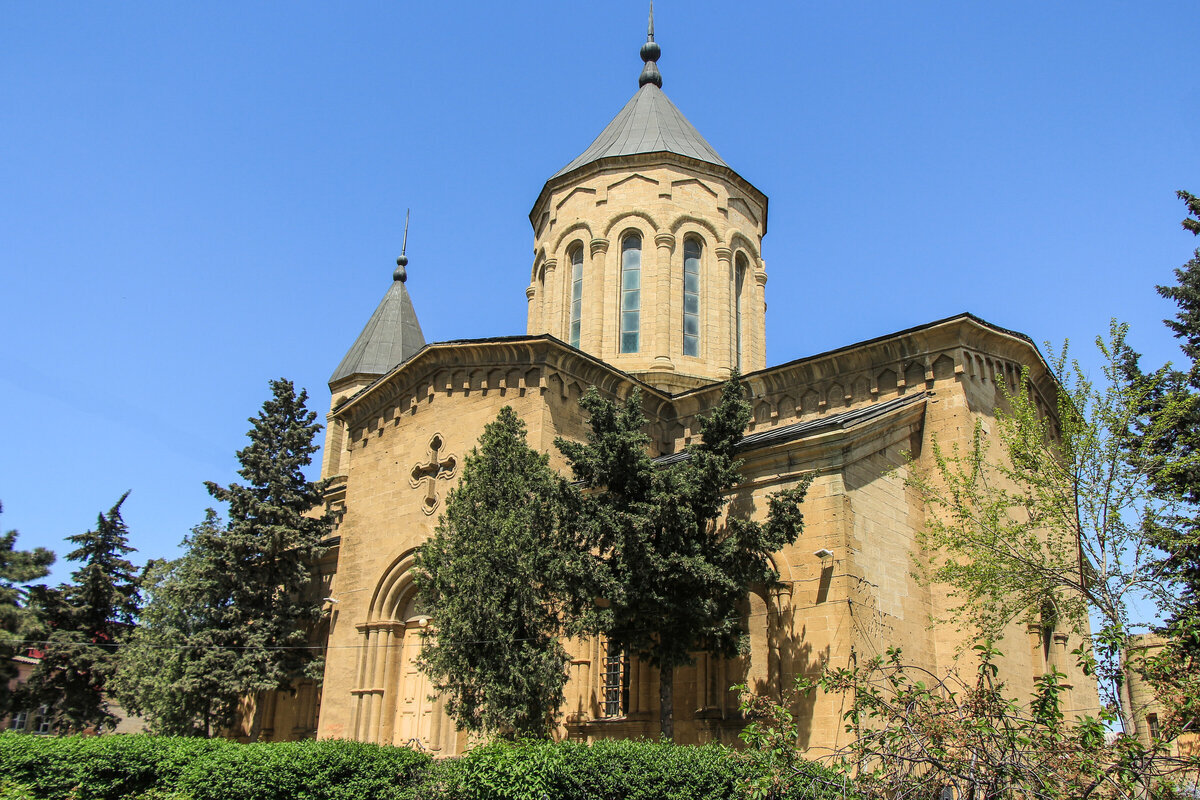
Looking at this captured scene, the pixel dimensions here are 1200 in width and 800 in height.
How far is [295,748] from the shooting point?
1221cm

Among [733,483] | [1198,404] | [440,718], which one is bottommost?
[440,718]

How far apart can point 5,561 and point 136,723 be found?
9681 mm

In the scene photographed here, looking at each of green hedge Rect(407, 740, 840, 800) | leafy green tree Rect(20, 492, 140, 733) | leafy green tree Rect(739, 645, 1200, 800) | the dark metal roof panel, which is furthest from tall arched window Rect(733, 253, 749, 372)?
leafy green tree Rect(20, 492, 140, 733)

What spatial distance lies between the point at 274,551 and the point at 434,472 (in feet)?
16.7

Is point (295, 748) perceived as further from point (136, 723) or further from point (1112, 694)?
point (136, 723)

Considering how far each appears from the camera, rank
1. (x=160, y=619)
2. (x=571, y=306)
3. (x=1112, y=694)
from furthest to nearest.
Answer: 1. (x=571, y=306)
2. (x=160, y=619)
3. (x=1112, y=694)

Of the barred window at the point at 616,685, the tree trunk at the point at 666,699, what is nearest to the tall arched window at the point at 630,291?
the barred window at the point at 616,685

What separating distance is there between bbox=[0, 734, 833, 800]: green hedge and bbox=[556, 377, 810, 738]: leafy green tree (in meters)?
1.59

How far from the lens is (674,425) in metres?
17.6

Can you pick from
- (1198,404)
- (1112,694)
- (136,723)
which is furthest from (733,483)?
(136,723)

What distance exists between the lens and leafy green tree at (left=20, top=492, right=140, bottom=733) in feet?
72.9

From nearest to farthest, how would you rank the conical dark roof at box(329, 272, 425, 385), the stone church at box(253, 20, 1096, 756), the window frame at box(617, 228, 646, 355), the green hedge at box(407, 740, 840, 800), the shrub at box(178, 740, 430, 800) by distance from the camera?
the green hedge at box(407, 740, 840, 800)
the shrub at box(178, 740, 430, 800)
the stone church at box(253, 20, 1096, 756)
the window frame at box(617, 228, 646, 355)
the conical dark roof at box(329, 272, 425, 385)

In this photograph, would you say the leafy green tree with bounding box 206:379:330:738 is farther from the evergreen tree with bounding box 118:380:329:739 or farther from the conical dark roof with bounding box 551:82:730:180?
the conical dark roof with bounding box 551:82:730:180

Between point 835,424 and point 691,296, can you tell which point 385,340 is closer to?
point 691,296
